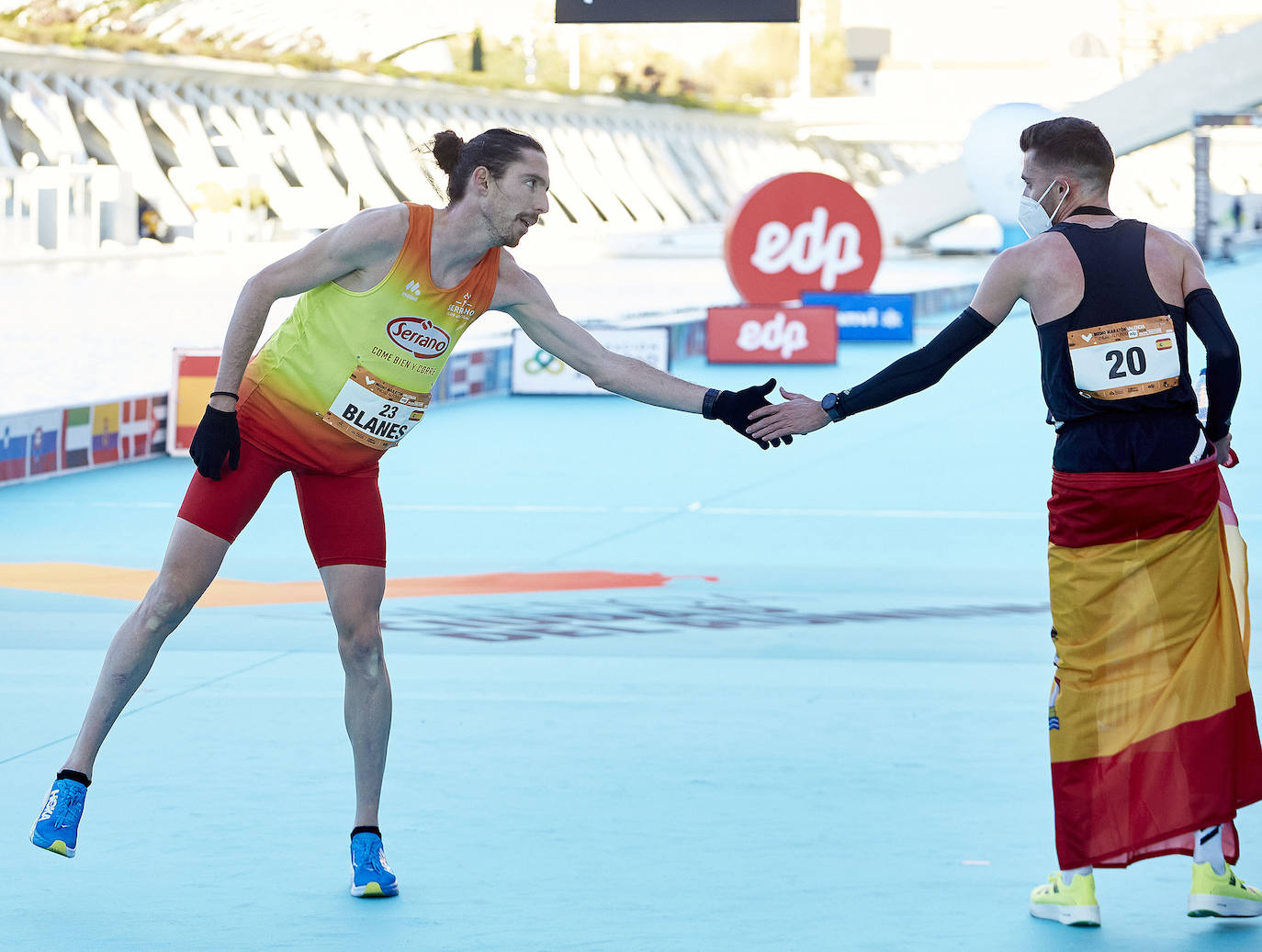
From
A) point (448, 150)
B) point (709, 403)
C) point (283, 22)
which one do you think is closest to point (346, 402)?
point (448, 150)

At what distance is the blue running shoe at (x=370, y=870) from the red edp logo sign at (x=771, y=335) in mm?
14191

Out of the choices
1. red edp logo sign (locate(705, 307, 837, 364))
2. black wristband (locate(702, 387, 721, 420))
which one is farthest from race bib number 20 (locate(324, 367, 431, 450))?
red edp logo sign (locate(705, 307, 837, 364))

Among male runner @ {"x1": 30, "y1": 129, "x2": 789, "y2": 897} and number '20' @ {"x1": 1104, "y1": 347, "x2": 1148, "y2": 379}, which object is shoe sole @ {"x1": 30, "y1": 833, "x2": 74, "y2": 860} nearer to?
male runner @ {"x1": 30, "y1": 129, "x2": 789, "y2": 897}

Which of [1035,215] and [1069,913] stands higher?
[1035,215]

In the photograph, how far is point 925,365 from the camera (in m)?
3.96

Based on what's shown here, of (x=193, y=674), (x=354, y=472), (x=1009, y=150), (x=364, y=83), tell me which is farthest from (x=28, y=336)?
(x=364, y=83)

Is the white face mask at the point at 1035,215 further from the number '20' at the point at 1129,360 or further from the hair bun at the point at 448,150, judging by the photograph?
the hair bun at the point at 448,150

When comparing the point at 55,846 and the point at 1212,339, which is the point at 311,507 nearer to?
the point at 55,846

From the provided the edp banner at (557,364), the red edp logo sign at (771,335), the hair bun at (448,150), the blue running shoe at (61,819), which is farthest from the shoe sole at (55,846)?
the red edp logo sign at (771,335)

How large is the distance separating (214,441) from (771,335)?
47.3 ft

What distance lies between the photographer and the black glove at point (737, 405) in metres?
4.47

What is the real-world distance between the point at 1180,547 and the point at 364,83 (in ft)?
138

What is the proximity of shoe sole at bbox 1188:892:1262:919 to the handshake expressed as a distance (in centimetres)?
136

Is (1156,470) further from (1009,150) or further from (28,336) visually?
(1009,150)
